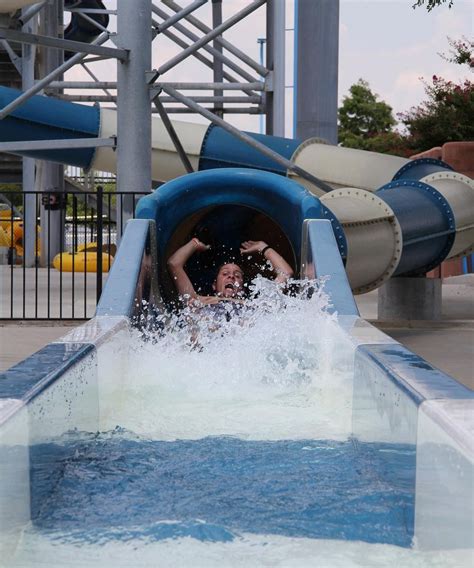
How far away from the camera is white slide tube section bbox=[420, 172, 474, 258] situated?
955 centimetres

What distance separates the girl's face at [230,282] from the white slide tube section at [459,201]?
312 cm

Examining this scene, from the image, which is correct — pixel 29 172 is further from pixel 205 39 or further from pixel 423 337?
pixel 423 337

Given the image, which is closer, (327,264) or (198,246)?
(327,264)

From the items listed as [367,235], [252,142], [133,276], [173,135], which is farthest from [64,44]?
[133,276]

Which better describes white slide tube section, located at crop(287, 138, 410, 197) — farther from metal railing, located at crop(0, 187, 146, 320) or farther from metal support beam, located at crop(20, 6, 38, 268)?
metal support beam, located at crop(20, 6, 38, 268)

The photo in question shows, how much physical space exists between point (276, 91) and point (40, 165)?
5995 mm

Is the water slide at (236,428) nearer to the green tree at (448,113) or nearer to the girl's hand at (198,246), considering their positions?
the girl's hand at (198,246)

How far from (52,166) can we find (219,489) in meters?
14.8

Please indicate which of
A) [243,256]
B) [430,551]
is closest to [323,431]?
[430,551]

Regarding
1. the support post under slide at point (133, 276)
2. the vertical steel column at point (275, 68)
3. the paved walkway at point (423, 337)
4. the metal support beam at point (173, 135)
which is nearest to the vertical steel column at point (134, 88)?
the metal support beam at point (173, 135)

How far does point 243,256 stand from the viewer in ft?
26.3

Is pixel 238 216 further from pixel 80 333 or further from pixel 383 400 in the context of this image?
pixel 383 400

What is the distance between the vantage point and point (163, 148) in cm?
1220

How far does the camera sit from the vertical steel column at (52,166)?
51.3 ft
